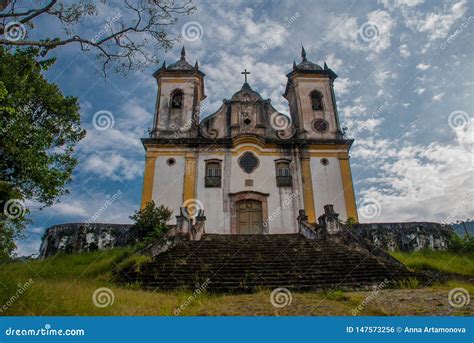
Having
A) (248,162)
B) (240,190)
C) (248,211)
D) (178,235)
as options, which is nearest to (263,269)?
(178,235)

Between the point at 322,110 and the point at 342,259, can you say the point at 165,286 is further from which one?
the point at 322,110

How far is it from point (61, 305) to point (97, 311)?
0.57m

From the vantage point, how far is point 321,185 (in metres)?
14.9

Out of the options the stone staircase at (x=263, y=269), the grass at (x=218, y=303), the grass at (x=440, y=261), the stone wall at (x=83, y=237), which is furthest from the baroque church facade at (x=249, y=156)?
the grass at (x=218, y=303)

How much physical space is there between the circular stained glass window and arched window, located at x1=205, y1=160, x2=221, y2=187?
1.19 meters

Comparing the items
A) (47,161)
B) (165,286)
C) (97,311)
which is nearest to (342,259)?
(165,286)

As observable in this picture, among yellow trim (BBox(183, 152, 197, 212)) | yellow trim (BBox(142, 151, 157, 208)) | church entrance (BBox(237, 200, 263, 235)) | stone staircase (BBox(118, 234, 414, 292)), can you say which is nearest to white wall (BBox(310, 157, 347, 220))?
church entrance (BBox(237, 200, 263, 235))

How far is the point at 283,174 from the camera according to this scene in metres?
15.3

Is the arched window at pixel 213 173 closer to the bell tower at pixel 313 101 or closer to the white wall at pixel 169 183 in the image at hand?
the white wall at pixel 169 183

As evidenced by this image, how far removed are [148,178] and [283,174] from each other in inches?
264

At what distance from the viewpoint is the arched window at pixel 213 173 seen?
48.3 feet

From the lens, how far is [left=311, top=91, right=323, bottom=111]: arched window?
57.5 feet

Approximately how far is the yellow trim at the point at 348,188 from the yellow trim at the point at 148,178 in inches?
370

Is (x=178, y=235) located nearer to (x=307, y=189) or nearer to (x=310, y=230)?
(x=310, y=230)
